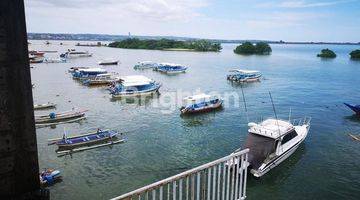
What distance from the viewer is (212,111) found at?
4909 centimetres

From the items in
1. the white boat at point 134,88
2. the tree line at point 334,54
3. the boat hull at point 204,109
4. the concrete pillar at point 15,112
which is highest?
the concrete pillar at point 15,112

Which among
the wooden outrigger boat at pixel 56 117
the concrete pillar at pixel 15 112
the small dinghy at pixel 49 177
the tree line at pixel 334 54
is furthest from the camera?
the tree line at pixel 334 54

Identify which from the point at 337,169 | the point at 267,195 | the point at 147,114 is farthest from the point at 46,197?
the point at 147,114

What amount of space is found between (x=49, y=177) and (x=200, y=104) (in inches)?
1085

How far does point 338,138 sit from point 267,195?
57.9 ft

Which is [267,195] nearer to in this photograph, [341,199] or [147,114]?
[341,199]

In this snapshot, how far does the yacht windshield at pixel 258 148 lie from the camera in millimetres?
25891

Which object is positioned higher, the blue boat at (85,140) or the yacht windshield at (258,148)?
the yacht windshield at (258,148)

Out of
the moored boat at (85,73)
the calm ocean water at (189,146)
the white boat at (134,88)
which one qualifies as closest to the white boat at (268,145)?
the calm ocean water at (189,146)

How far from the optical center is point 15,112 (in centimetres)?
489

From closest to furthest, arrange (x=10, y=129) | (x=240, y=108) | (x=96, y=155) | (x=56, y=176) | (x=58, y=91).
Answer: (x=10, y=129) → (x=56, y=176) → (x=96, y=155) → (x=240, y=108) → (x=58, y=91)

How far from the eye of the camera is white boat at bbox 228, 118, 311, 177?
2591 cm

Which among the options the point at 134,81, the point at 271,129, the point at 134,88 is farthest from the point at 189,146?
the point at 134,81

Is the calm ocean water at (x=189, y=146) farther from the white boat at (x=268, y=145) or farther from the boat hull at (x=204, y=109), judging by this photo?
the boat hull at (x=204, y=109)
